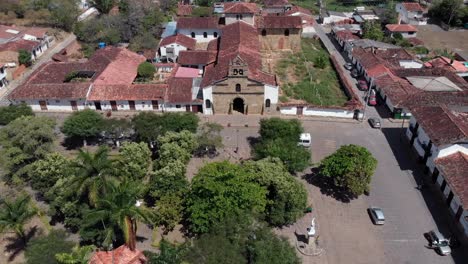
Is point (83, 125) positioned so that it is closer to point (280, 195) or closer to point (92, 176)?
point (92, 176)

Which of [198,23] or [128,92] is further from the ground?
[198,23]

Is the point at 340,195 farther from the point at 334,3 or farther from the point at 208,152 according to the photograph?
the point at 334,3

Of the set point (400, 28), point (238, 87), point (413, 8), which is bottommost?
point (400, 28)

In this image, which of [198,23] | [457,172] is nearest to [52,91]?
[198,23]

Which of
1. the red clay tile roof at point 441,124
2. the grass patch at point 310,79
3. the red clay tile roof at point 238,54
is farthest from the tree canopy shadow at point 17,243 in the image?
the red clay tile roof at point 441,124

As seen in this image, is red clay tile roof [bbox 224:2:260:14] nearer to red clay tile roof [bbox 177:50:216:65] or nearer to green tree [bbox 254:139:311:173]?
red clay tile roof [bbox 177:50:216:65]

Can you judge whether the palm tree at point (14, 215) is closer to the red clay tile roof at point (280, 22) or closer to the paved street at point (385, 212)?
the paved street at point (385, 212)

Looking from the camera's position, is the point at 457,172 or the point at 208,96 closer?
the point at 457,172
